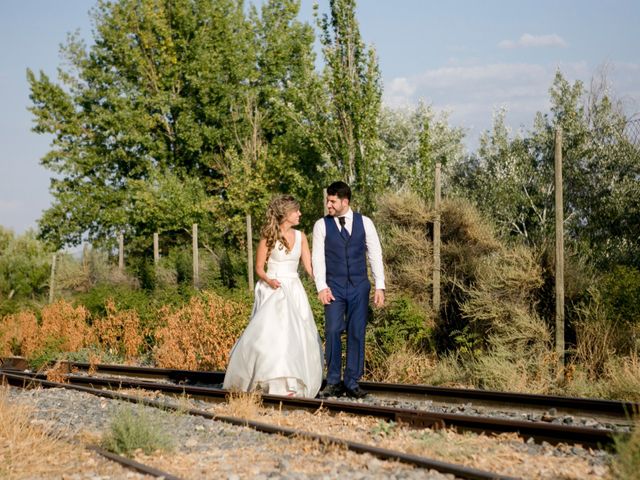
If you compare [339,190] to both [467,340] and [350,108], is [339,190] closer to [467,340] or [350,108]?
[467,340]

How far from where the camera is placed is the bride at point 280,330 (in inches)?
390

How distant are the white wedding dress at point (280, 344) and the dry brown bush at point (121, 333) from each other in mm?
8286

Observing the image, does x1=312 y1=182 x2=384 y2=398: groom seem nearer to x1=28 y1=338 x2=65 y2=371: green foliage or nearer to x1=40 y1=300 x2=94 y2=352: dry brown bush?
x1=28 y1=338 x2=65 y2=371: green foliage

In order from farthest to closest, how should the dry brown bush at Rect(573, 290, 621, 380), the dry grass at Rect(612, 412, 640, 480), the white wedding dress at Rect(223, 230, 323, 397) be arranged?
1. the dry brown bush at Rect(573, 290, 621, 380)
2. the white wedding dress at Rect(223, 230, 323, 397)
3. the dry grass at Rect(612, 412, 640, 480)

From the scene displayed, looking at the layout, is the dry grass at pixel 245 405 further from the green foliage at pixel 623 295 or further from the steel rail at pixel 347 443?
the green foliage at pixel 623 295

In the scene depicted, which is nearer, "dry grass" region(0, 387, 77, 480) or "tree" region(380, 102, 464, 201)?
"dry grass" region(0, 387, 77, 480)

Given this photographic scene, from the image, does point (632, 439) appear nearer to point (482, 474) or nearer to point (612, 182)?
point (482, 474)

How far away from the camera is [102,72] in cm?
3962

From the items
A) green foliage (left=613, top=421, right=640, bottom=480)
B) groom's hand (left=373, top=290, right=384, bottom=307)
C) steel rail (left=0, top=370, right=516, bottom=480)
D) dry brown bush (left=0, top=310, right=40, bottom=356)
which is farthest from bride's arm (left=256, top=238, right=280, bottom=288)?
dry brown bush (left=0, top=310, right=40, bottom=356)

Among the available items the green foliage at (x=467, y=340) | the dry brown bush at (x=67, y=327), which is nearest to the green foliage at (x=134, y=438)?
the green foliage at (x=467, y=340)

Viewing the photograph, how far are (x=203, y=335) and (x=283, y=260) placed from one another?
5.42 meters

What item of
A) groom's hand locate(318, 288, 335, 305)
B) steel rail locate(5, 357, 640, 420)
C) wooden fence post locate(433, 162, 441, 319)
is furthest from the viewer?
wooden fence post locate(433, 162, 441, 319)

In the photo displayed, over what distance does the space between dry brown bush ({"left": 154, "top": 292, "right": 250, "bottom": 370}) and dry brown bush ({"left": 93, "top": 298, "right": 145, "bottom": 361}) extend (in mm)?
1797

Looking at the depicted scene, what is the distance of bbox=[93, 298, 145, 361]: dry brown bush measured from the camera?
1830cm
